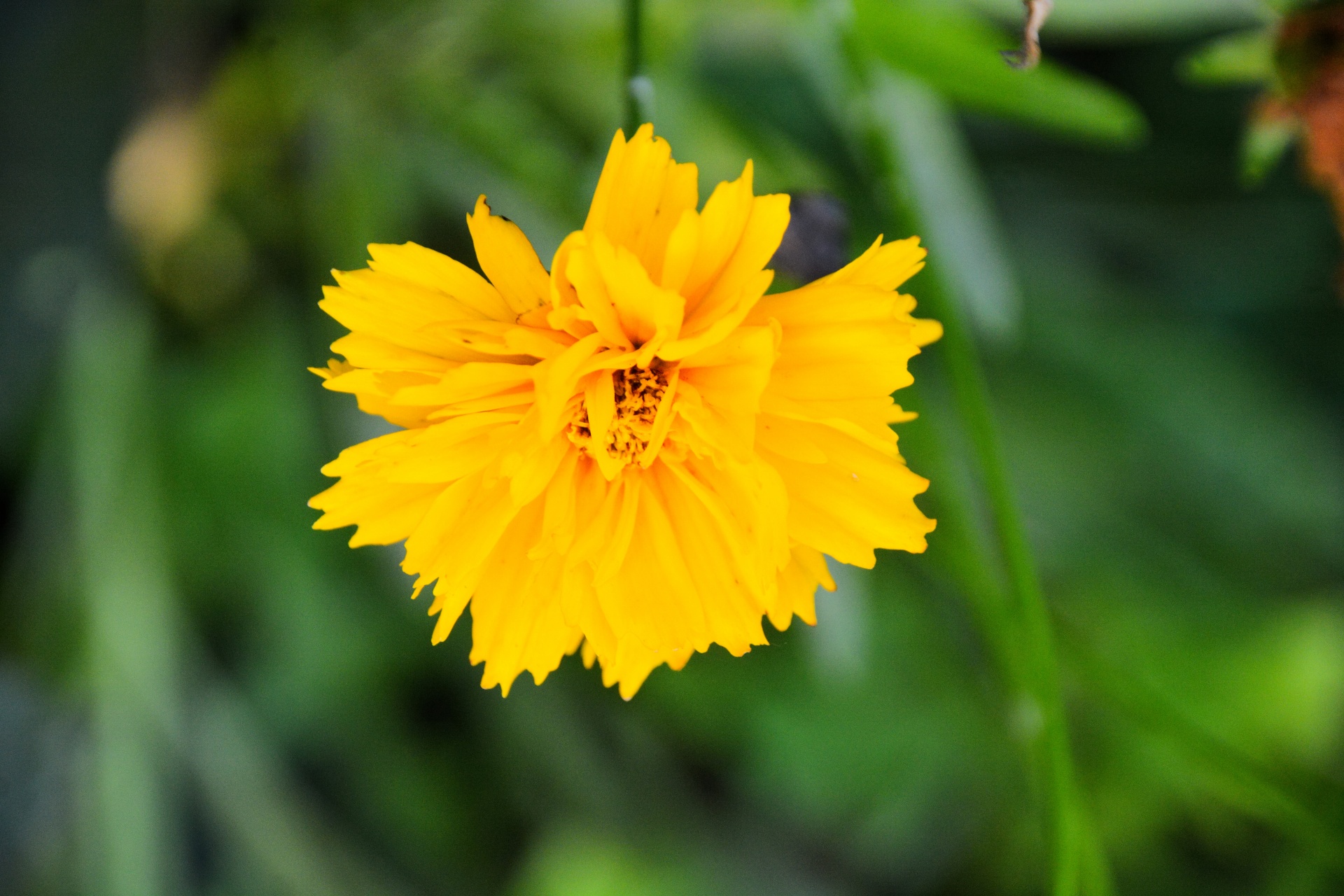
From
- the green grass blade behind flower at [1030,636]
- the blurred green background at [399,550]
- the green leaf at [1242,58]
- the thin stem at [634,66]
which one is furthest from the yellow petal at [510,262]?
the blurred green background at [399,550]

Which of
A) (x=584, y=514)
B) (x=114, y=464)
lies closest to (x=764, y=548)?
(x=584, y=514)

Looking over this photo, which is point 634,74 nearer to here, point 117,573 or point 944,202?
point 944,202

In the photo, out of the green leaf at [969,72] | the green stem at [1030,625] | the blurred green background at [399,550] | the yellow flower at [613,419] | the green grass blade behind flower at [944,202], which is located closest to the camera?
the yellow flower at [613,419]

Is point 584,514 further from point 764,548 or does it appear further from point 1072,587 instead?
point 1072,587

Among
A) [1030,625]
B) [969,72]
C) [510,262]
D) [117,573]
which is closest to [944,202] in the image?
[969,72]

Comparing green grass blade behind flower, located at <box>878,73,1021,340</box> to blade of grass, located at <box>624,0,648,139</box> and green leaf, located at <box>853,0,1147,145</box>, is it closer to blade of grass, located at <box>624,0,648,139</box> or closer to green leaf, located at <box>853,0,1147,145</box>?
green leaf, located at <box>853,0,1147,145</box>

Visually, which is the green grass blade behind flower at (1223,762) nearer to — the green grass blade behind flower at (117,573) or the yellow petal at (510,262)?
the yellow petal at (510,262)
